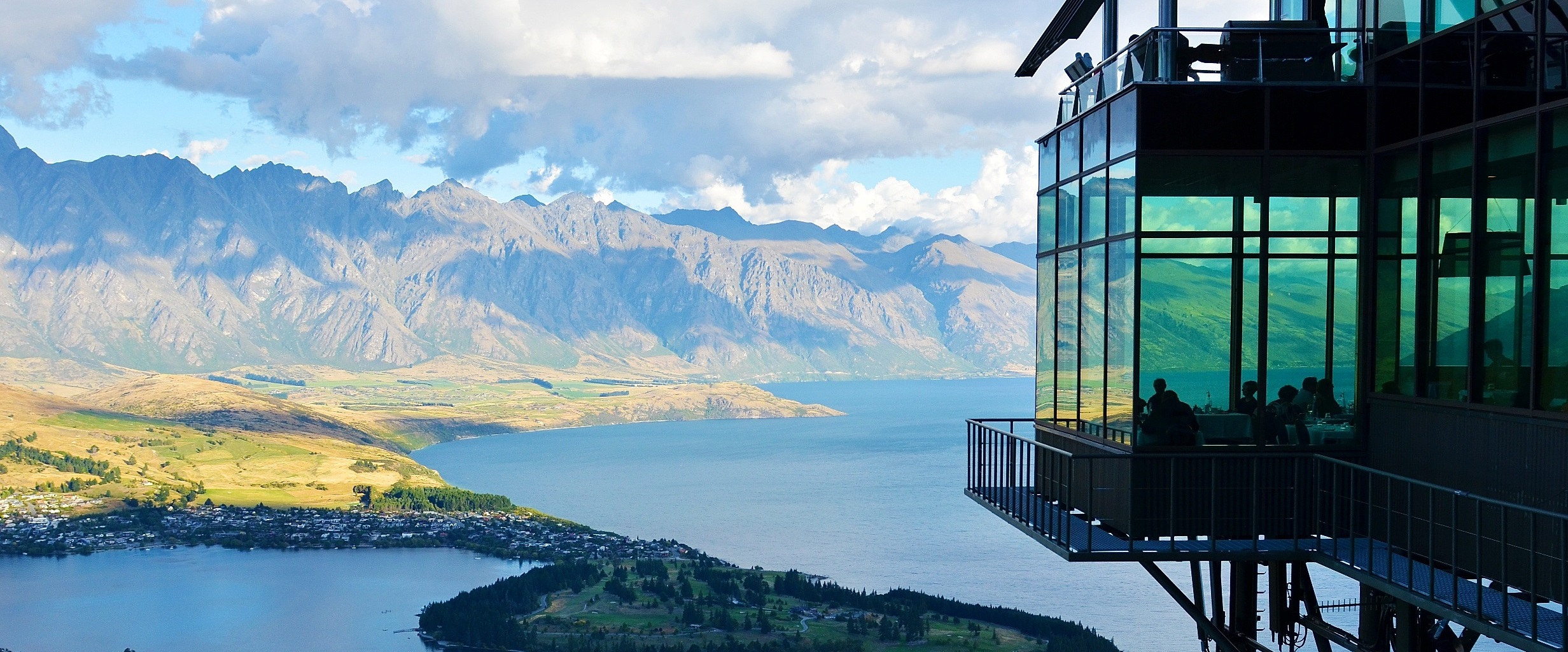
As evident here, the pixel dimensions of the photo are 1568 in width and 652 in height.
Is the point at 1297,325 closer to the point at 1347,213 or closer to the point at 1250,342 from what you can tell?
the point at 1250,342

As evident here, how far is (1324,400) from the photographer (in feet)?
48.6

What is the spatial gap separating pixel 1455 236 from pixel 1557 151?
5.79 ft

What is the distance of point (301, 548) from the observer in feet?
519

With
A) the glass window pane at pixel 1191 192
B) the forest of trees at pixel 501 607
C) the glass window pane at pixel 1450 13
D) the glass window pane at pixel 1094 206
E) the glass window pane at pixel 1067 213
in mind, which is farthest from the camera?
the forest of trees at pixel 501 607

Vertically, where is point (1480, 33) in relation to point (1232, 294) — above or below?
above

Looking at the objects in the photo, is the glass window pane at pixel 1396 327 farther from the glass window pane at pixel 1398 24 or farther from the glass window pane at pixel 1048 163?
the glass window pane at pixel 1048 163

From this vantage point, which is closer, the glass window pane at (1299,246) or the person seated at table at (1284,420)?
the glass window pane at (1299,246)

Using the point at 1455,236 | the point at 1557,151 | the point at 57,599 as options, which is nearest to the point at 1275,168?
the point at 1455,236

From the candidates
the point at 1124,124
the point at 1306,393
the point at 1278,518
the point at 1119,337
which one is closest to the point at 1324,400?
the point at 1306,393

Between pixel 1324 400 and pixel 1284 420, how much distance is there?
52 cm

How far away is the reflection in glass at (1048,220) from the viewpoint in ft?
A: 57.7

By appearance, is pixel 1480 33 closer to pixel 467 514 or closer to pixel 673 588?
pixel 673 588

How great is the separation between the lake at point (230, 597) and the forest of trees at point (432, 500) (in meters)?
18.0

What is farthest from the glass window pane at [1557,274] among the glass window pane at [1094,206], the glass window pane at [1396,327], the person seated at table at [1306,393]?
the glass window pane at [1094,206]
